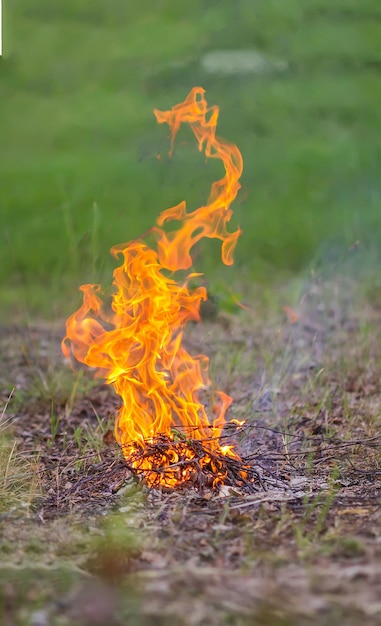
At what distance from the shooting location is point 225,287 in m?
6.88

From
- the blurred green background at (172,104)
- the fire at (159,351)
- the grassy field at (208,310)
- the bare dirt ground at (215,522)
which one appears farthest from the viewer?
the blurred green background at (172,104)

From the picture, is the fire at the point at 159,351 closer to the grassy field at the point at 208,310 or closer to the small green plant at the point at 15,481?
the grassy field at the point at 208,310

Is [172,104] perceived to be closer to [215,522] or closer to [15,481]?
[15,481]

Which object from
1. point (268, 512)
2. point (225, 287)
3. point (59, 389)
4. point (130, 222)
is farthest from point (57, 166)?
point (268, 512)

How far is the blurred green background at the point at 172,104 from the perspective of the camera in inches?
350

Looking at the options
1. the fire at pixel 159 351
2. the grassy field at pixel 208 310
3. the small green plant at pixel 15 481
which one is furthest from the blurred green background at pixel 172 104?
the small green plant at pixel 15 481

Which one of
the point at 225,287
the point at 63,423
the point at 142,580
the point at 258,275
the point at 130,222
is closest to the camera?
the point at 142,580

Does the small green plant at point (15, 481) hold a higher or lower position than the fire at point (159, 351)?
lower

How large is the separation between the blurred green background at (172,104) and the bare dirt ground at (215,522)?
11.0 ft

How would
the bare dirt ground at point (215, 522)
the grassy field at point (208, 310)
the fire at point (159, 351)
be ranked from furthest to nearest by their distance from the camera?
the fire at point (159, 351) < the grassy field at point (208, 310) < the bare dirt ground at point (215, 522)

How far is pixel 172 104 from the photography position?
9.73 m

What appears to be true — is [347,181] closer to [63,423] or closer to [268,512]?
[63,423]

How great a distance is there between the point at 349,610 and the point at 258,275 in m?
5.93

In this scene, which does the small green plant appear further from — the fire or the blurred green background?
the blurred green background
